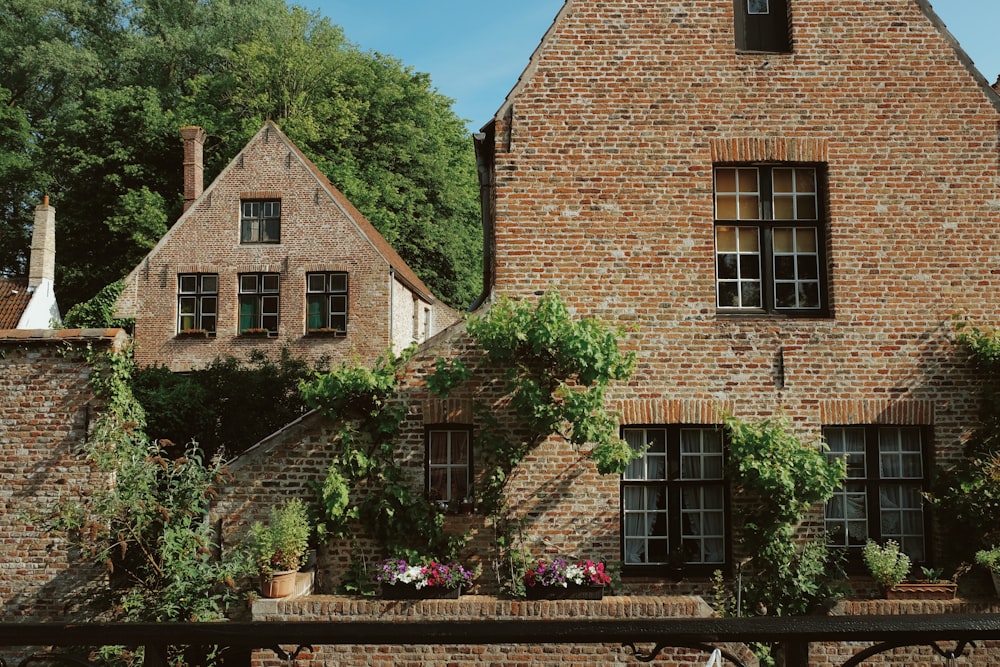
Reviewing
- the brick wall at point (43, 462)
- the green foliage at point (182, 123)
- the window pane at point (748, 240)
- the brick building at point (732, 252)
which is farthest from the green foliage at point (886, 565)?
the green foliage at point (182, 123)

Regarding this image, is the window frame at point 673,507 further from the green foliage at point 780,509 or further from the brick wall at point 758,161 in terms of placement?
the brick wall at point 758,161

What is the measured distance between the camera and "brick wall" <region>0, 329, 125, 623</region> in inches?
339

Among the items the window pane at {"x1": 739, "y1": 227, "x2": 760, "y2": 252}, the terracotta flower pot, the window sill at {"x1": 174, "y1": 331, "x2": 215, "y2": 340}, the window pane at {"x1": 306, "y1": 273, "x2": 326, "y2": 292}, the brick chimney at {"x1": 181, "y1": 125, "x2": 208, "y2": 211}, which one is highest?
the brick chimney at {"x1": 181, "y1": 125, "x2": 208, "y2": 211}

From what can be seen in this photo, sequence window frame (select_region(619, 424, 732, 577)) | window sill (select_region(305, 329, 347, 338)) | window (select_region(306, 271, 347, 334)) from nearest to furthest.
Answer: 1. window frame (select_region(619, 424, 732, 577))
2. window sill (select_region(305, 329, 347, 338))
3. window (select_region(306, 271, 347, 334))

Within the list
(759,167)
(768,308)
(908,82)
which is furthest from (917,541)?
(908,82)

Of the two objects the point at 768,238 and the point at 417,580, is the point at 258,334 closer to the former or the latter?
the point at 417,580

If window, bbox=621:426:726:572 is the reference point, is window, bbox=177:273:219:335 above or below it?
above

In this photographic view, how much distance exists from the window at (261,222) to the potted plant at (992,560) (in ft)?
59.6

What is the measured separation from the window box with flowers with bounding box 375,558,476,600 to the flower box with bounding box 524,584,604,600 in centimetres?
77

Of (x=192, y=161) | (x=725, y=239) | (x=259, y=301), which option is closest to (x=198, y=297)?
(x=259, y=301)

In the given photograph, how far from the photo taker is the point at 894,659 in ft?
26.4

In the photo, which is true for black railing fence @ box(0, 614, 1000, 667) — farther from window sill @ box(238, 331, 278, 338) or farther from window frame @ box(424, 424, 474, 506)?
window sill @ box(238, 331, 278, 338)

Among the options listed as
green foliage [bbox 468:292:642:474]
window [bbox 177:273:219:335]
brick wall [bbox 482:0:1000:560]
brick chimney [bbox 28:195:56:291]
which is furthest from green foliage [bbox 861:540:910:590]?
brick chimney [bbox 28:195:56:291]

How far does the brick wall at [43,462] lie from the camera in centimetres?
861
